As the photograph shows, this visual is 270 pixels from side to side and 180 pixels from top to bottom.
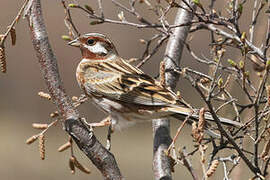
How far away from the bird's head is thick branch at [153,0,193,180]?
632 mm

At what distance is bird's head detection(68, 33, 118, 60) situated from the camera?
207 inches

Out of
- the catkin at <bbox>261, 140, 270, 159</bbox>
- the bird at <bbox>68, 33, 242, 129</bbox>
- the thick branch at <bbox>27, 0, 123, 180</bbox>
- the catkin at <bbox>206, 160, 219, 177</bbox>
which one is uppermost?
the bird at <bbox>68, 33, 242, 129</bbox>

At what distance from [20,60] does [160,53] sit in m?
5.12

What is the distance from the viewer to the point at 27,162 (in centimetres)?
1697

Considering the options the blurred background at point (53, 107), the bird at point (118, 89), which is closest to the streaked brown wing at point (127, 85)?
the bird at point (118, 89)

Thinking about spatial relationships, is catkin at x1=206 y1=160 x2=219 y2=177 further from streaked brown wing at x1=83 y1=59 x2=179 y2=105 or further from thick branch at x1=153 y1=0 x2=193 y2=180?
streaked brown wing at x1=83 y1=59 x2=179 y2=105

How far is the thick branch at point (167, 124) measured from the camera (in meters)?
4.38

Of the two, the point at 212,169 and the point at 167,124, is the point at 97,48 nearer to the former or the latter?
the point at 167,124

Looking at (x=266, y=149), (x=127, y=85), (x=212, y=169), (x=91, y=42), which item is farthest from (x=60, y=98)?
(x=91, y=42)

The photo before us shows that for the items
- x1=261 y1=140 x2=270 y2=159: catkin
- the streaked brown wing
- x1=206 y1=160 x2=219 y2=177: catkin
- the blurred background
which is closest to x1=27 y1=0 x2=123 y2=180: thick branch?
x1=206 y1=160 x2=219 y2=177: catkin

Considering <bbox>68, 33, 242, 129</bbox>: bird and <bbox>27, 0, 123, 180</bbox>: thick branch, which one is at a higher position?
<bbox>68, 33, 242, 129</bbox>: bird

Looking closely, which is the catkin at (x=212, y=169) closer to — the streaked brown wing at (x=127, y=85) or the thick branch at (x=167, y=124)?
Answer: the thick branch at (x=167, y=124)

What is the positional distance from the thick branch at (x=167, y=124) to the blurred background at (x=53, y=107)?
11073mm

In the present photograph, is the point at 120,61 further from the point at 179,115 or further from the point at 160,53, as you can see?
the point at 160,53
